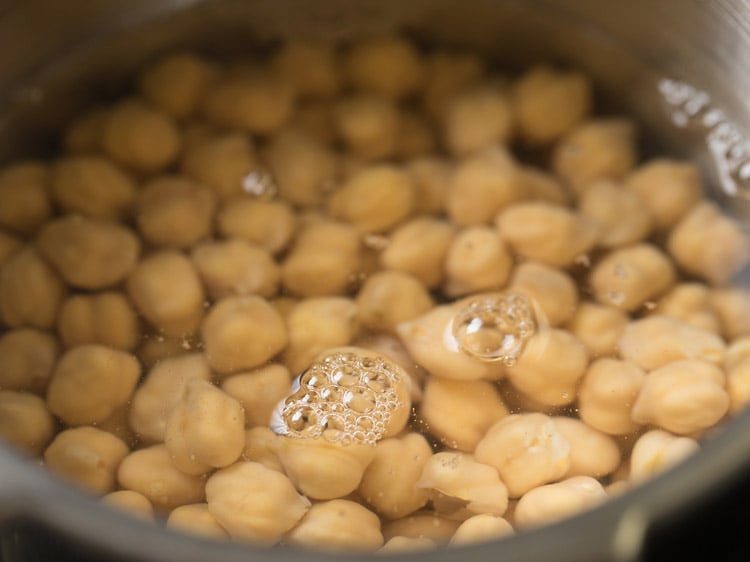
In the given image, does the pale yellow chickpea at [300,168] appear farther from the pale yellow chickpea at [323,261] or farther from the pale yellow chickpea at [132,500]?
the pale yellow chickpea at [132,500]

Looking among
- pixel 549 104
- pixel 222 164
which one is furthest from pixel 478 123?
pixel 222 164

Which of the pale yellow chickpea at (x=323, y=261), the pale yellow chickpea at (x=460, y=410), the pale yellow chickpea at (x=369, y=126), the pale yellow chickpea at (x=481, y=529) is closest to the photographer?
the pale yellow chickpea at (x=481, y=529)

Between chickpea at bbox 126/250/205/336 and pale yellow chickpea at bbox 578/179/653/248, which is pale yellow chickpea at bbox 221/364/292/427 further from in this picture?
pale yellow chickpea at bbox 578/179/653/248

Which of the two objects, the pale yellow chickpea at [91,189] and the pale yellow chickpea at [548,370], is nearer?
the pale yellow chickpea at [548,370]

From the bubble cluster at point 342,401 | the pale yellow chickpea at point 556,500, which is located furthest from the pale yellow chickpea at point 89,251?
the pale yellow chickpea at point 556,500

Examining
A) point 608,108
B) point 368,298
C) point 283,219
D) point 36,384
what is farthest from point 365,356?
point 608,108

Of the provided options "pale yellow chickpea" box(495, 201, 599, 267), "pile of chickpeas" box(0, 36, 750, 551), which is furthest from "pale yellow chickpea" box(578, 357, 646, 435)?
"pale yellow chickpea" box(495, 201, 599, 267)

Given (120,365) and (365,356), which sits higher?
(365,356)

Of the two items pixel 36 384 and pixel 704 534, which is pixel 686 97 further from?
pixel 36 384
